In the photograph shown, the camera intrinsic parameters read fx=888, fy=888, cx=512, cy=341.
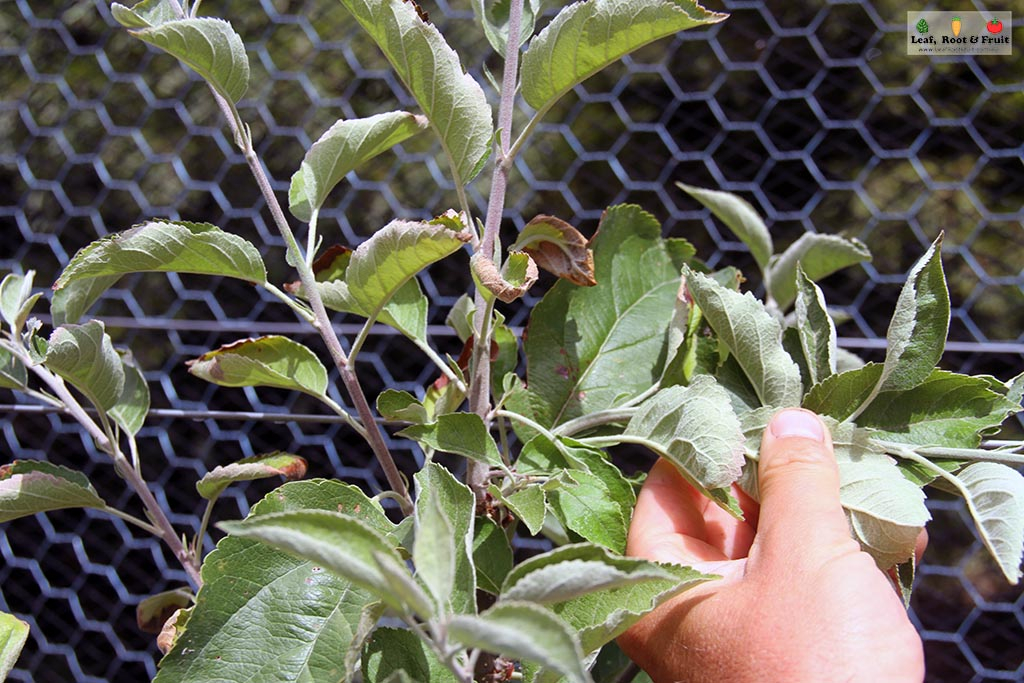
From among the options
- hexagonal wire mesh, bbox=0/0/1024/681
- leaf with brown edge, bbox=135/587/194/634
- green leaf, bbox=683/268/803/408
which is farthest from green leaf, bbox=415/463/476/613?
hexagonal wire mesh, bbox=0/0/1024/681

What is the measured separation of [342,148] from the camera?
1.13 feet

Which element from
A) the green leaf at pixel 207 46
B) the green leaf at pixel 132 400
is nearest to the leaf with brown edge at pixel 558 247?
the green leaf at pixel 207 46

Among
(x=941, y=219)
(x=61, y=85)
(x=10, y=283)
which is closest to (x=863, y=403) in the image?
(x=10, y=283)

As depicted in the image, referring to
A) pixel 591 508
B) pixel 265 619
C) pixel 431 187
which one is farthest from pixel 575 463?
pixel 431 187

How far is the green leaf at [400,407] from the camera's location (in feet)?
1.09

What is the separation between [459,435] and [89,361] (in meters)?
0.16

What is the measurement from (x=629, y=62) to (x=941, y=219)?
1.78 feet

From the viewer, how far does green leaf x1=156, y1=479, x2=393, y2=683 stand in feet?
0.93

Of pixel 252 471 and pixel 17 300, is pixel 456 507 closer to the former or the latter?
pixel 252 471

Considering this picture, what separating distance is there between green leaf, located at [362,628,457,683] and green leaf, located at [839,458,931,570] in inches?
6.0

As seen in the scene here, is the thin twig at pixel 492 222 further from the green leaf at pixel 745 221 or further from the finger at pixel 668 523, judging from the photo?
the green leaf at pixel 745 221

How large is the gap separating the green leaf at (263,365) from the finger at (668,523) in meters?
0.14

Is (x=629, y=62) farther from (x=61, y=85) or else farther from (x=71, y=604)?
(x=71, y=604)

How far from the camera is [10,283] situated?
1.31 ft
